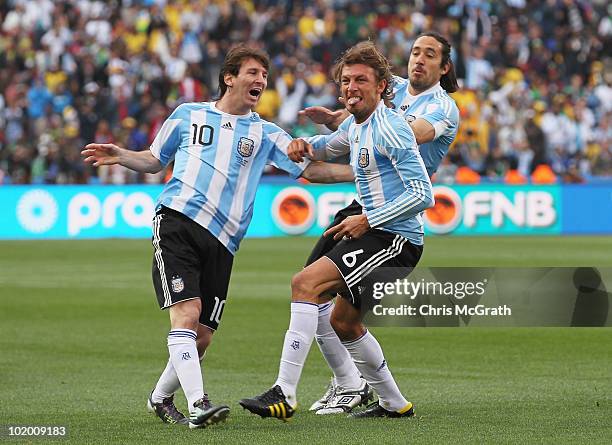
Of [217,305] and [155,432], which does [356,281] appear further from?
[155,432]

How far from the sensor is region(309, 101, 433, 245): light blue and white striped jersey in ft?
24.8

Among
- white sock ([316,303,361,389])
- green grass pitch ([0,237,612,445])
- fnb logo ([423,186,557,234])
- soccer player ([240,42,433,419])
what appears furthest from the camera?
fnb logo ([423,186,557,234])

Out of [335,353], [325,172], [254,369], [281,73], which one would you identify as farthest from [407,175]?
[281,73]

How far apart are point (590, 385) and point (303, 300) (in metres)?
2.82

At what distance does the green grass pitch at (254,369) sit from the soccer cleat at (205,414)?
0.06 meters

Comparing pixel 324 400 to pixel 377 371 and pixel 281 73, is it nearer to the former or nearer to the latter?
pixel 377 371

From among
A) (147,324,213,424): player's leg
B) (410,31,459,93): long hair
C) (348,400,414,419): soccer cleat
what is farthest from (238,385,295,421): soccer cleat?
(410,31,459,93): long hair

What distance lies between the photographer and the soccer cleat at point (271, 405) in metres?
7.28

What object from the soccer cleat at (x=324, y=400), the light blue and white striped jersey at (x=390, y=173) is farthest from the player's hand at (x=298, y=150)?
the soccer cleat at (x=324, y=400)

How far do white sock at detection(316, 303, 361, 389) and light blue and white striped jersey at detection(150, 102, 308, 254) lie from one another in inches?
34.6

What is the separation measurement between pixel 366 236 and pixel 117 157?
1.54 metres

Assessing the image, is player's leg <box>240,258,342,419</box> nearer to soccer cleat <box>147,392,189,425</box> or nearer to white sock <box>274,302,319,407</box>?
white sock <box>274,302,319,407</box>

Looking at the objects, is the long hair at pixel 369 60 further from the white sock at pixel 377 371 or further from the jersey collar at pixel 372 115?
the white sock at pixel 377 371

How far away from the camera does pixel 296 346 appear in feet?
24.6
